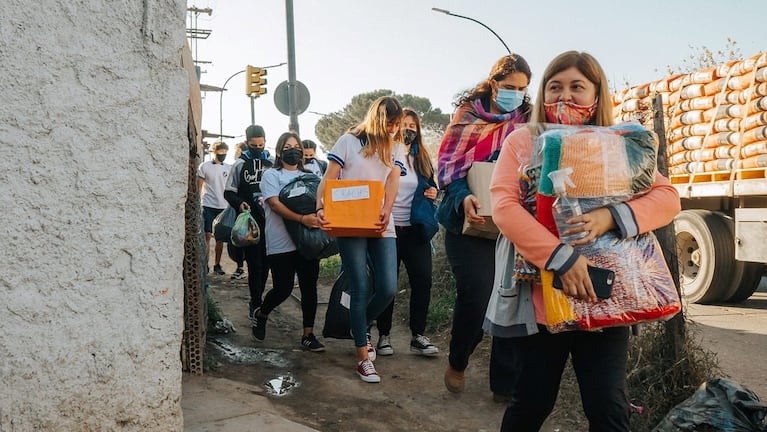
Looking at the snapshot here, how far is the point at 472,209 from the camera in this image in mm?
3787

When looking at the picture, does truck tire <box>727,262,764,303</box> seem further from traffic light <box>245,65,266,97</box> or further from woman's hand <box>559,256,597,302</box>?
traffic light <box>245,65,266,97</box>

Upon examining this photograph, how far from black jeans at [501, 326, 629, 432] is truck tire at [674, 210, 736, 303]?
16.9 ft

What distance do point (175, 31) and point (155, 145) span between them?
1.38 feet

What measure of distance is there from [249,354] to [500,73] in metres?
2.74

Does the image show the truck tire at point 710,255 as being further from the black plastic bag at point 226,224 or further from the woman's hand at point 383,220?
the black plastic bag at point 226,224

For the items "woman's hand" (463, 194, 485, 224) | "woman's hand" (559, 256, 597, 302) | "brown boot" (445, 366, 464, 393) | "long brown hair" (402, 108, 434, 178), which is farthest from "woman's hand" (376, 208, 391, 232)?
"woman's hand" (559, 256, 597, 302)

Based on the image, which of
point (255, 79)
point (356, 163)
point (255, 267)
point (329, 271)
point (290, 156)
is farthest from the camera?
point (255, 79)

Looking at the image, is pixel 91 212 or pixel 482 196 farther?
pixel 482 196

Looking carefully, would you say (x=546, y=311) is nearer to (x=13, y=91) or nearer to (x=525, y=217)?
(x=525, y=217)

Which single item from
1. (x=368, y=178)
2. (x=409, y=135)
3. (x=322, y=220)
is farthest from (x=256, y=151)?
(x=322, y=220)

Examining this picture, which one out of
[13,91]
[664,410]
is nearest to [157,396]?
[13,91]

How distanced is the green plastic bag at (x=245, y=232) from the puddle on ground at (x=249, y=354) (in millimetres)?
913

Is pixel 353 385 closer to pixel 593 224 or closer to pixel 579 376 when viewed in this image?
pixel 579 376

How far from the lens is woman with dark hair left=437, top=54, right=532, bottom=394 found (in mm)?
3928
